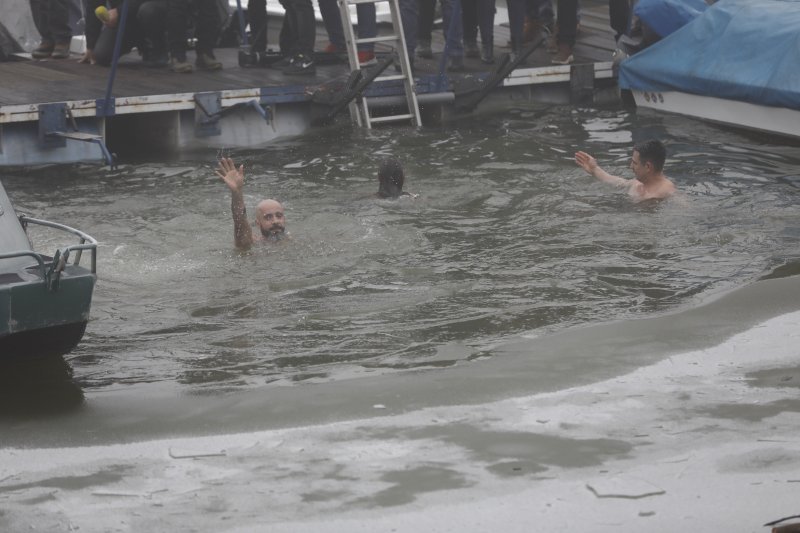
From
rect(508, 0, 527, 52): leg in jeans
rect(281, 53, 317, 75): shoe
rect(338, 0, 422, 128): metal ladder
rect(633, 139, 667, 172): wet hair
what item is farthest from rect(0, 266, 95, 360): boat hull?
rect(508, 0, 527, 52): leg in jeans

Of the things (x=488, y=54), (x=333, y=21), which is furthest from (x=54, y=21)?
(x=488, y=54)

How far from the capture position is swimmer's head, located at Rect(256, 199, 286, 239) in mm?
10430

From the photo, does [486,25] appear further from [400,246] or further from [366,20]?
[400,246]

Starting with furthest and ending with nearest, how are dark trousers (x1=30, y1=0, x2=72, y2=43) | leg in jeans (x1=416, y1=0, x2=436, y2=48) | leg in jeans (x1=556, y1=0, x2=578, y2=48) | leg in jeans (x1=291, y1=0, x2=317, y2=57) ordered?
leg in jeans (x1=416, y1=0, x2=436, y2=48) < leg in jeans (x1=556, y1=0, x2=578, y2=48) < dark trousers (x1=30, y1=0, x2=72, y2=43) < leg in jeans (x1=291, y1=0, x2=317, y2=57)

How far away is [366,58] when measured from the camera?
51.7 ft

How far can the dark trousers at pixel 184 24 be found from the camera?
1467cm

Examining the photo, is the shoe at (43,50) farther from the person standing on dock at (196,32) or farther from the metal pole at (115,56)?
the metal pole at (115,56)

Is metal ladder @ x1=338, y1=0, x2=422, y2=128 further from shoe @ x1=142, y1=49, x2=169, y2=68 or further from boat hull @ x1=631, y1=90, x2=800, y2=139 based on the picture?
boat hull @ x1=631, y1=90, x2=800, y2=139

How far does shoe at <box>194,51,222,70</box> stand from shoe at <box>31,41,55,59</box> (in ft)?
6.48

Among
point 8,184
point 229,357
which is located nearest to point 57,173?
point 8,184

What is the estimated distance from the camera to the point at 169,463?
5.98 meters

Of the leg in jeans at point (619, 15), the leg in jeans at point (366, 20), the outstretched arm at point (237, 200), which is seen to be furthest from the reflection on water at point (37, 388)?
the leg in jeans at point (619, 15)

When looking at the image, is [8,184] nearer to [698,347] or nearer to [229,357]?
[229,357]

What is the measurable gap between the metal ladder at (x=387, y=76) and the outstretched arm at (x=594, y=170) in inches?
145
